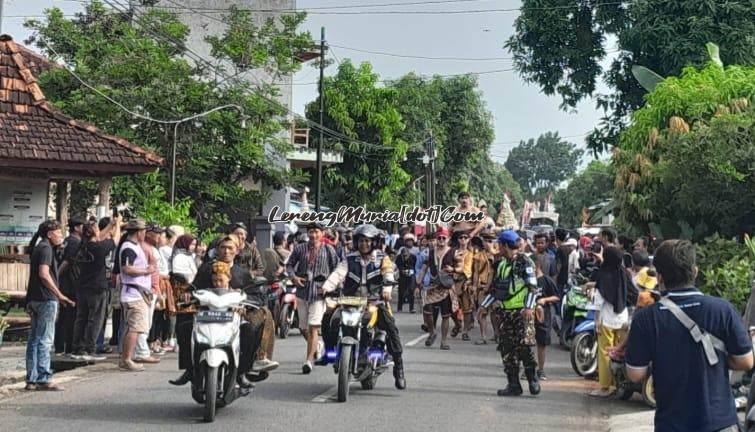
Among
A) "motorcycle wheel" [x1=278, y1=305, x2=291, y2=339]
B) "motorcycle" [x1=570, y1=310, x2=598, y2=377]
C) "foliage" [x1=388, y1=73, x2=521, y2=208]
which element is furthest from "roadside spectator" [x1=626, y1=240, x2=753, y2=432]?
"foliage" [x1=388, y1=73, x2=521, y2=208]

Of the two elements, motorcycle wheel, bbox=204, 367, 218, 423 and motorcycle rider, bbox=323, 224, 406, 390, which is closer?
motorcycle wheel, bbox=204, 367, 218, 423

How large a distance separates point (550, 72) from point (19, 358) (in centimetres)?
2205

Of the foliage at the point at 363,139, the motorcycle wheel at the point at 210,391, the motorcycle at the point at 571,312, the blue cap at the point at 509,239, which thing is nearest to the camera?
the motorcycle wheel at the point at 210,391

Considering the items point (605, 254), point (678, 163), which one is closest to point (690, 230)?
point (678, 163)

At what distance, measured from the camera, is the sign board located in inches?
687

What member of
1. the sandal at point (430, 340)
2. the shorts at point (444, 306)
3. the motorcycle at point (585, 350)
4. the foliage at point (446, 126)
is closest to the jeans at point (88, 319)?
the sandal at point (430, 340)

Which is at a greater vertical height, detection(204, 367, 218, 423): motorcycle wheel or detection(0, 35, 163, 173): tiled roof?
detection(0, 35, 163, 173): tiled roof

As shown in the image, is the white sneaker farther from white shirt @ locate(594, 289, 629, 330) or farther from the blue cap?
white shirt @ locate(594, 289, 629, 330)

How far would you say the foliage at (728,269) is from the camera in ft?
45.9

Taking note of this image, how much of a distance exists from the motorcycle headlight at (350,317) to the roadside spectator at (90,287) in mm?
3919

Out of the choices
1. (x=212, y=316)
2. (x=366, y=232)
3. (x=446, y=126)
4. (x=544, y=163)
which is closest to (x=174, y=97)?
(x=366, y=232)

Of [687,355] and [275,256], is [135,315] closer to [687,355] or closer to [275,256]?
[275,256]

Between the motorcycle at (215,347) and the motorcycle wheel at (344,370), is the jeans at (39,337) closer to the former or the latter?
the motorcycle at (215,347)

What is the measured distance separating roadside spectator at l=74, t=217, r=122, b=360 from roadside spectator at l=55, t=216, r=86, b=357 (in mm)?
173
